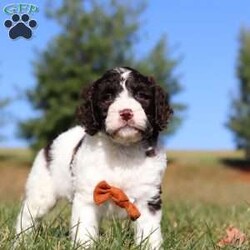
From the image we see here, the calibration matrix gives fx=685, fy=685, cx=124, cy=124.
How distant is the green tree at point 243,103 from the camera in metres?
55.6

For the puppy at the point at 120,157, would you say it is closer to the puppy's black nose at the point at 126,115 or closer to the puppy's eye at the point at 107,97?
the puppy's eye at the point at 107,97

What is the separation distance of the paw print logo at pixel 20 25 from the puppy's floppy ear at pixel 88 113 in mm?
1381

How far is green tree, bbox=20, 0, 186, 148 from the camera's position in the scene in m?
47.2

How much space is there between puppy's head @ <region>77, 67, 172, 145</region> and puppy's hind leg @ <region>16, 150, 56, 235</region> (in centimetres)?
100

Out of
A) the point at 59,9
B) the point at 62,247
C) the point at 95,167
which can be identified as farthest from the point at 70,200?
the point at 59,9

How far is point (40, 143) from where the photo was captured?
158 feet

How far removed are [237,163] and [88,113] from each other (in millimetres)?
53484

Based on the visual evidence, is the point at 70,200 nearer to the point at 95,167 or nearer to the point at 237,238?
the point at 95,167

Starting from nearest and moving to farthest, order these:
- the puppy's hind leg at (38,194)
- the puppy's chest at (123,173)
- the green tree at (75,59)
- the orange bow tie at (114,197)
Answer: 1. the orange bow tie at (114,197)
2. the puppy's chest at (123,173)
3. the puppy's hind leg at (38,194)
4. the green tree at (75,59)

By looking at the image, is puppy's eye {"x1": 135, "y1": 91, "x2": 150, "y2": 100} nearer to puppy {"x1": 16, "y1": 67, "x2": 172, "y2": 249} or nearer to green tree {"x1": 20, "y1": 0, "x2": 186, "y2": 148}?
puppy {"x1": 16, "y1": 67, "x2": 172, "y2": 249}

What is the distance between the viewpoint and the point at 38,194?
7012 mm

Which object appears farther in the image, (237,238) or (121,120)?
(237,238)

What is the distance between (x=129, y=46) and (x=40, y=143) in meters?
9.40

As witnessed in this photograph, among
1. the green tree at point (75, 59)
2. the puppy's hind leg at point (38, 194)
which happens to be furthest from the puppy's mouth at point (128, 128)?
the green tree at point (75, 59)
